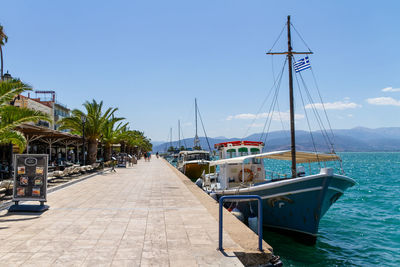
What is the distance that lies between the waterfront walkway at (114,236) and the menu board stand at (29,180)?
51 centimetres

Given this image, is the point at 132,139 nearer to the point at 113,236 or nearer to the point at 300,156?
the point at 300,156

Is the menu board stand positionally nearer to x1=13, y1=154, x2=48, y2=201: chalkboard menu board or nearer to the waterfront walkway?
x1=13, y1=154, x2=48, y2=201: chalkboard menu board

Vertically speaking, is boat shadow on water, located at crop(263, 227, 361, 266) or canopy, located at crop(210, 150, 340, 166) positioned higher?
canopy, located at crop(210, 150, 340, 166)

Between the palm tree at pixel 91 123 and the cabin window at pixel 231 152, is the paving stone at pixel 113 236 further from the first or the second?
the palm tree at pixel 91 123

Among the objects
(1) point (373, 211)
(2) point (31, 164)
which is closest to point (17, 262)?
(2) point (31, 164)

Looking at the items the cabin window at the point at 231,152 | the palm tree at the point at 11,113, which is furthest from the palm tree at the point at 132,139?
the palm tree at the point at 11,113

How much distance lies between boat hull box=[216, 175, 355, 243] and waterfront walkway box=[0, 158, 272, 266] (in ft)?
9.10

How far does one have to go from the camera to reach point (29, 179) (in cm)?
917

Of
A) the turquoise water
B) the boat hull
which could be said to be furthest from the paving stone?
the turquoise water

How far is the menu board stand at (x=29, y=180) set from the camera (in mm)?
9055

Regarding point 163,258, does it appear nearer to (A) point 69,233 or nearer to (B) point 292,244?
(A) point 69,233

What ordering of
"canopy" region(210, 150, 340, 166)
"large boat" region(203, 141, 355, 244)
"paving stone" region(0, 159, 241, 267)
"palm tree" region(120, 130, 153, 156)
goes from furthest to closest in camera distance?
"palm tree" region(120, 130, 153, 156) < "canopy" region(210, 150, 340, 166) < "large boat" region(203, 141, 355, 244) < "paving stone" region(0, 159, 241, 267)

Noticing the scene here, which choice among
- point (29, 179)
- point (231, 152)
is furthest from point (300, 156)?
point (29, 179)

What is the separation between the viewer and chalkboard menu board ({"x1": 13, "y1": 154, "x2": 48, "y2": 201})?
29.8ft
